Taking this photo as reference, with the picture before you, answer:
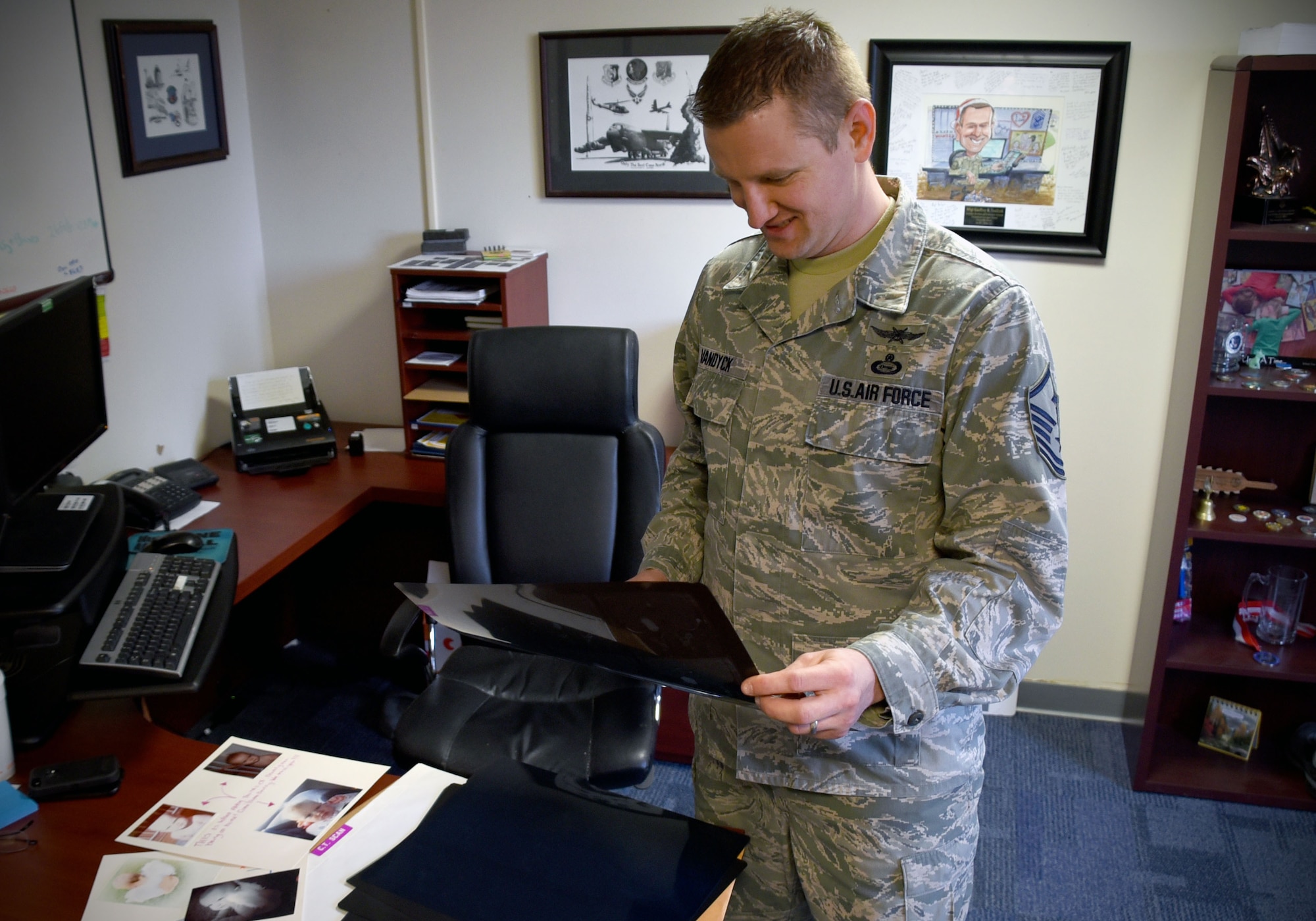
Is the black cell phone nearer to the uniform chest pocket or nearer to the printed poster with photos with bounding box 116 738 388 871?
the printed poster with photos with bounding box 116 738 388 871

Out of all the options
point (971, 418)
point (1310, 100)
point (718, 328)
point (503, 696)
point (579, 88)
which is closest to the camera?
point (971, 418)

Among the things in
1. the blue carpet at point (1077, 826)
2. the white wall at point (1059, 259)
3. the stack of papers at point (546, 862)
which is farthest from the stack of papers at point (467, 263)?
the stack of papers at point (546, 862)

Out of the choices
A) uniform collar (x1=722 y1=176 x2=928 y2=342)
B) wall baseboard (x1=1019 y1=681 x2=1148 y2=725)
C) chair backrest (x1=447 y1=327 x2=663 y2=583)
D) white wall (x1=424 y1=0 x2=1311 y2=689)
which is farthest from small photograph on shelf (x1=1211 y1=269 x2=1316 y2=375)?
uniform collar (x1=722 y1=176 x2=928 y2=342)

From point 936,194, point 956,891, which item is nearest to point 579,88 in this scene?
point 936,194

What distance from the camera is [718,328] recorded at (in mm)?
1452

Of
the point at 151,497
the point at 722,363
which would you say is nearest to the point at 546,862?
the point at 722,363

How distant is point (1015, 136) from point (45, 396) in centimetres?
225

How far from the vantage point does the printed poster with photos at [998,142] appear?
8.57 ft

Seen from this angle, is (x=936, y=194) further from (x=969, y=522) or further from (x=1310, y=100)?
(x=969, y=522)

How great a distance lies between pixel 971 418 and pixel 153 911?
1111mm

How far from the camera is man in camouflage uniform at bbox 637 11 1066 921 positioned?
1.16m

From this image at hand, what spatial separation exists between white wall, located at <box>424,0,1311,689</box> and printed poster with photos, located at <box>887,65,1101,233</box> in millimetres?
92

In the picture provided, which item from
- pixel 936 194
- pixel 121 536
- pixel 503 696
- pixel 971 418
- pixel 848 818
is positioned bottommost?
pixel 503 696

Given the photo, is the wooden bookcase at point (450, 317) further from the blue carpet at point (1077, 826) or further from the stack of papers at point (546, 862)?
the stack of papers at point (546, 862)
